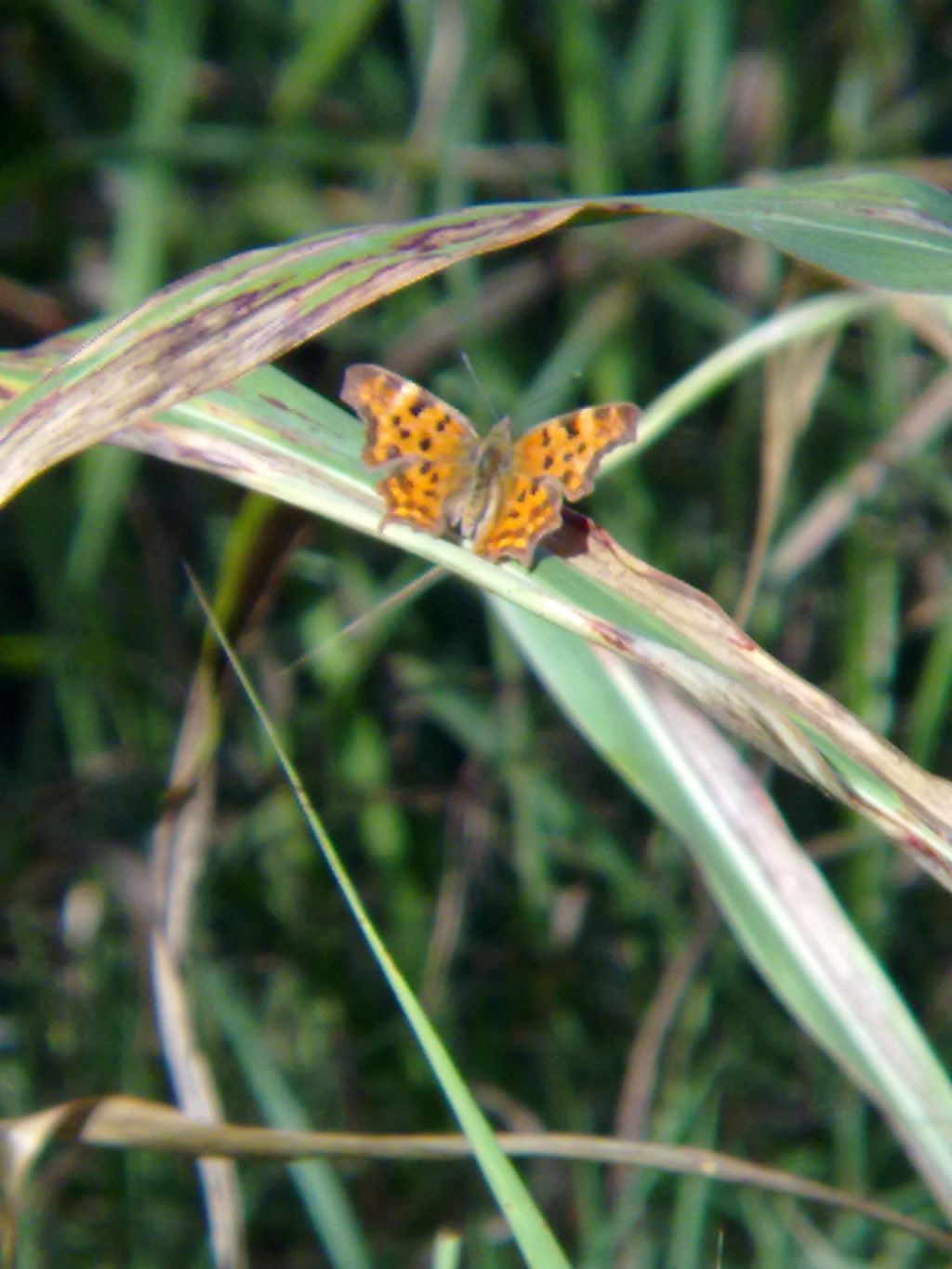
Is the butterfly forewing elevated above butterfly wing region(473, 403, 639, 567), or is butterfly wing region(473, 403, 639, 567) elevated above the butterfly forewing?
the butterfly forewing

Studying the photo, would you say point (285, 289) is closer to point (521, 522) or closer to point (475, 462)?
point (521, 522)

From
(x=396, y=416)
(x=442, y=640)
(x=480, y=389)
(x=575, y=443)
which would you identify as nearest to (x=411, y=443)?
(x=396, y=416)

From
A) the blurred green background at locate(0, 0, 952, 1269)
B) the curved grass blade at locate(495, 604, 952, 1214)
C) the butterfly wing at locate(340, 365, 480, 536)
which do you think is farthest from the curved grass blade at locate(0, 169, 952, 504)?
the blurred green background at locate(0, 0, 952, 1269)

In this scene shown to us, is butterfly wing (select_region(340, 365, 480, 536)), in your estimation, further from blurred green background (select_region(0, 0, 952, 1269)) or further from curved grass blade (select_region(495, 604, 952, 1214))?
blurred green background (select_region(0, 0, 952, 1269))

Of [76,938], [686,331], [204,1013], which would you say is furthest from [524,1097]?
[686,331]

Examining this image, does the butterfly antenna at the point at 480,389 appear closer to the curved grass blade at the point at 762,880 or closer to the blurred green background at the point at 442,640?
the blurred green background at the point at 442,640

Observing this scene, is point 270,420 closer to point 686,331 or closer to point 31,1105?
point 31,1105
